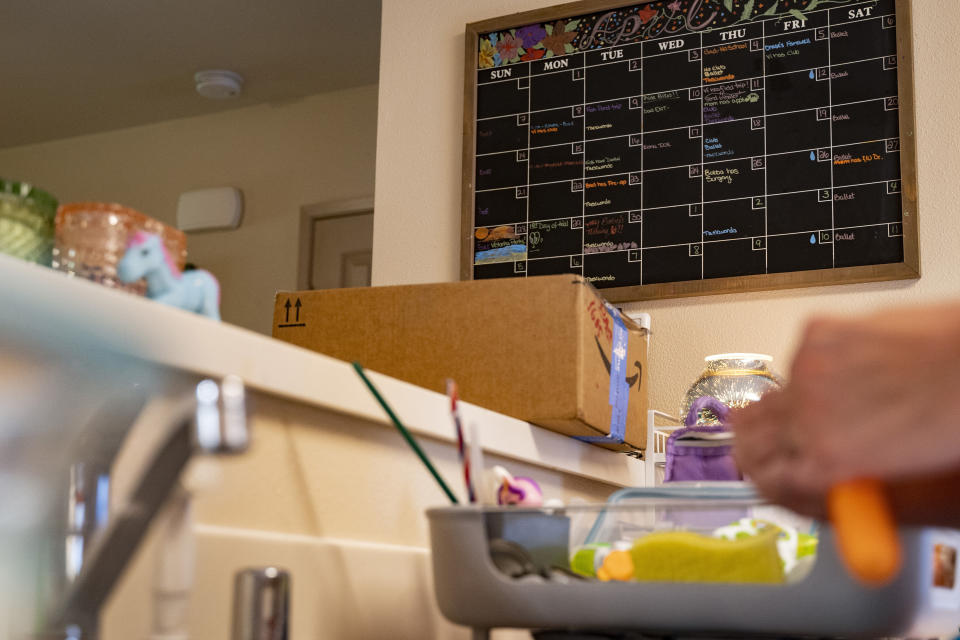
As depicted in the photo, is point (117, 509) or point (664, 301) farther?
point (664, 301)

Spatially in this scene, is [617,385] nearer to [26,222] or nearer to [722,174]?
[722,174]

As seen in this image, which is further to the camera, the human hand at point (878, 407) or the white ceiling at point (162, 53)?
the white ceiling at point (162, 53)

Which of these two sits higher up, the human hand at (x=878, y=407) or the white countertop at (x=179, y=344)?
the white countertop at (x=179, y=344)

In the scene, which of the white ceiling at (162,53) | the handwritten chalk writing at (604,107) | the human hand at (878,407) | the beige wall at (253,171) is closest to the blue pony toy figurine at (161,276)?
the human hand at (878,407)

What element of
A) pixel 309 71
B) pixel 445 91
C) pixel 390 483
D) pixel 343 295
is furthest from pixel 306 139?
pixel 390 483

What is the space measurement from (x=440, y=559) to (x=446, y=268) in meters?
1.47

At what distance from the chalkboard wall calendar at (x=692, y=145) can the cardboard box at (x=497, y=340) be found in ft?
2.16

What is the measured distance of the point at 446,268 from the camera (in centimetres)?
220

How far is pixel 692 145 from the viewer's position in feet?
6.75

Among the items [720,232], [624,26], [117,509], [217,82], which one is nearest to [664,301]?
[720,232]

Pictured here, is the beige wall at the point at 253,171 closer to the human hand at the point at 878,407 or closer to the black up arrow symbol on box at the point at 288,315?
the black up arrow symbol on box at the point at 288,315

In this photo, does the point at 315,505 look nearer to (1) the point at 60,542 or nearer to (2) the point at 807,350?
(1) the point at 60,542

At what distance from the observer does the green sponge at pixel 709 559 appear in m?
0.69

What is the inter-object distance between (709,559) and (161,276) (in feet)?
1.39
